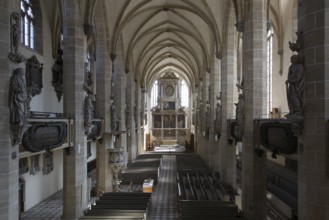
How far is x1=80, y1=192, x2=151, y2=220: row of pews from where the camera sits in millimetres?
12336

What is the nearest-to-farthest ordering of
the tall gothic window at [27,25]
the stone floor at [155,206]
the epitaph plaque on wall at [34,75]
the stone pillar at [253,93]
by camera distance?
the stone pillar at [253,93]
the epitaph plaque on wall at [34,75]
the tall gothic window at [27,25]
the stone floor at [155,206]

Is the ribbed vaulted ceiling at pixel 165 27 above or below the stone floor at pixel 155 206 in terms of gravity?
above

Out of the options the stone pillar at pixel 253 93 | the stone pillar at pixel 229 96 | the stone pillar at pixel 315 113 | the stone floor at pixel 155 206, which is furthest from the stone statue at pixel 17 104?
the stone pillar at pixel 229 96

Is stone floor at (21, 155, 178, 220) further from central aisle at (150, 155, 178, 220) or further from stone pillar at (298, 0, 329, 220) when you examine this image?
stone pillar at (298, 0, 329, 220)

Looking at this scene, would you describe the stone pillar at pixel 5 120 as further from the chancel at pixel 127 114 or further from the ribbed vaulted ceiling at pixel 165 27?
the ribbed vaulted ceiling at pixel 165 27

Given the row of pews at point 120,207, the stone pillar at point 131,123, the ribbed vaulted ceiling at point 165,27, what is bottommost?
the row of pews at point 120,207

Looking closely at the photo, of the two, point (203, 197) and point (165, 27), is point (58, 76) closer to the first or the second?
point (203, 197)

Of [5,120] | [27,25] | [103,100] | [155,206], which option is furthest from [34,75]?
[155,206]

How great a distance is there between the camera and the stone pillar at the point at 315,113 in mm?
7250

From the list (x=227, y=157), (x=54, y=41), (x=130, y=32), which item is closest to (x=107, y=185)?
(x=227, y=157)

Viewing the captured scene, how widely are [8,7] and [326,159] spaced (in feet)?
28.8

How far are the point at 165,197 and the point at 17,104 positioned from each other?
14084 millimetres

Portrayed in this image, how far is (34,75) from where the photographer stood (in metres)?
16.2

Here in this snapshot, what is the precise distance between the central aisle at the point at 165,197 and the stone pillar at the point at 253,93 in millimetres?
5208
